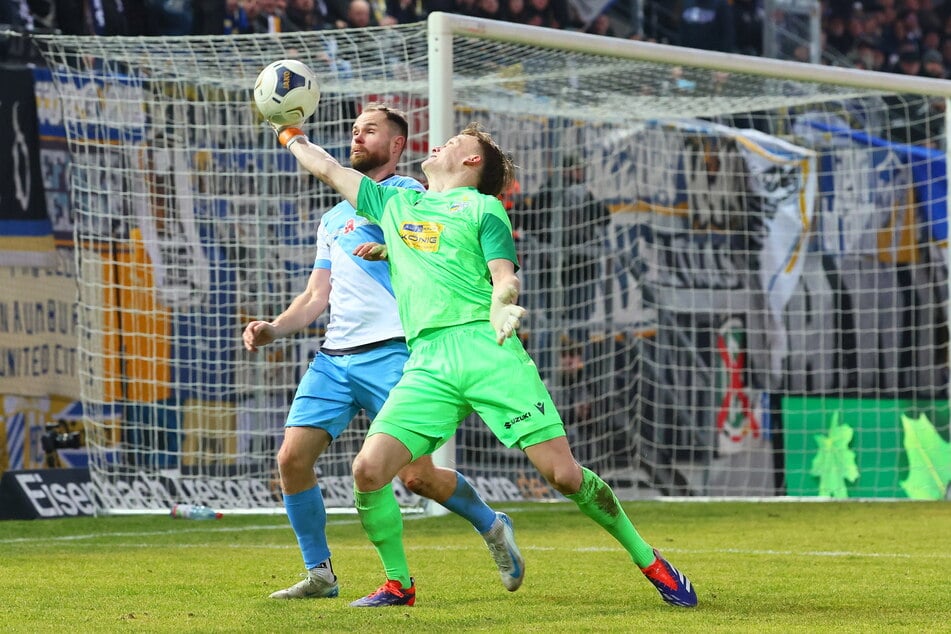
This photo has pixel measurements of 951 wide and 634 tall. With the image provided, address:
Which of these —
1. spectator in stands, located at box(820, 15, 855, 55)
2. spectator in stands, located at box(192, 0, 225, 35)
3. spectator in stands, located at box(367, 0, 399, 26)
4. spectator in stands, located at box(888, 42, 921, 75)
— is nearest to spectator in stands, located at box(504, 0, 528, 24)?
spectator in stands, located at box(367, 0, 399, 26)

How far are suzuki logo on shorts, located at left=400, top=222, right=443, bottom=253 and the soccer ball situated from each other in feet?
2.10

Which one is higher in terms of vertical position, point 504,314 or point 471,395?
point 504,314

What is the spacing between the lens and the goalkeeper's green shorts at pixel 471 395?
5.44 meters

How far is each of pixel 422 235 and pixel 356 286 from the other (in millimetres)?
799

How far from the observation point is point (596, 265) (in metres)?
13.3

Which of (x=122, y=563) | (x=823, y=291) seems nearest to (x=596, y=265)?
(x=823, y=291)

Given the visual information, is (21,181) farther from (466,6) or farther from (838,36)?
(838,36)

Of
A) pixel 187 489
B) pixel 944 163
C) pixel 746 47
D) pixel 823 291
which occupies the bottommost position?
pixel 187 489

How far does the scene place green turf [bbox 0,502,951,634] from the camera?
531 centimetres

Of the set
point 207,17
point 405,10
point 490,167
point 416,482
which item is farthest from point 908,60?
point 416,482

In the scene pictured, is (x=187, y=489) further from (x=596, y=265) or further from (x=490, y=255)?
(x=490, y=255)

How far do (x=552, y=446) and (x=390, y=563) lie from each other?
79 centimetres

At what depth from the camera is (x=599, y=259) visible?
1330 centimetres

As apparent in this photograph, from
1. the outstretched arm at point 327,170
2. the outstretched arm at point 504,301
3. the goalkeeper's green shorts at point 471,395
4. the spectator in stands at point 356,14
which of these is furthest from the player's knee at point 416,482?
the spectator in stands at point 356,14
